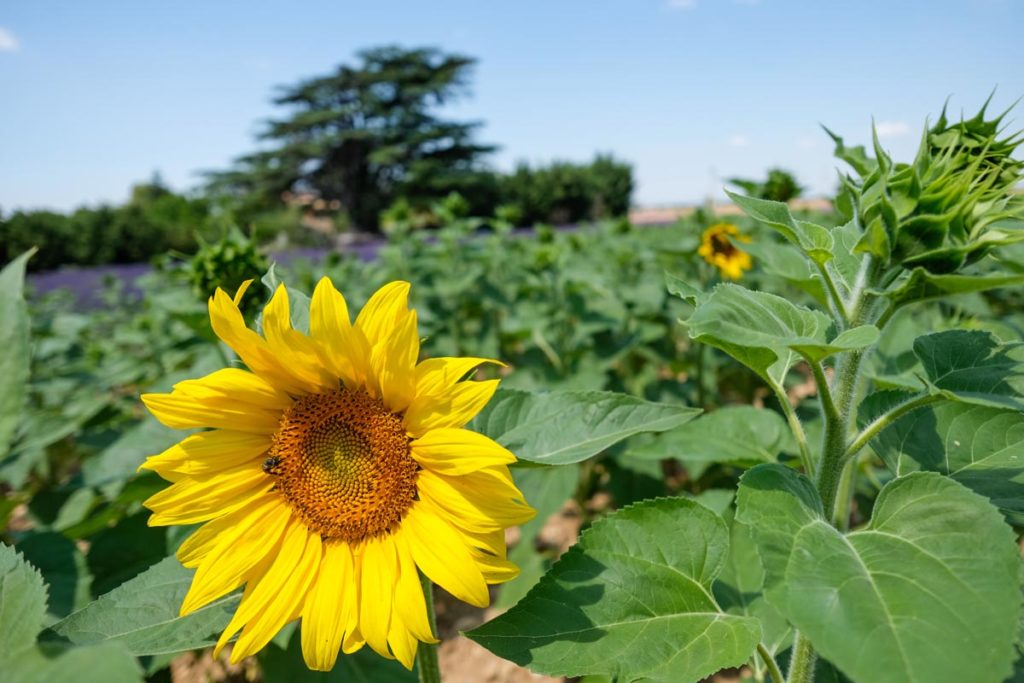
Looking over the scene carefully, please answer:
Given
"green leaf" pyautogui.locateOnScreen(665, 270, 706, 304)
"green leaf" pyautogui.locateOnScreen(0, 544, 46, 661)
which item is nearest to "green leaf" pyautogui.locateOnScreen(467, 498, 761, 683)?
"green leaf" pyautogui.locateOnScreen(665, 270, 706, 304)

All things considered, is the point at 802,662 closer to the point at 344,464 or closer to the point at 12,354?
the point at 344,464

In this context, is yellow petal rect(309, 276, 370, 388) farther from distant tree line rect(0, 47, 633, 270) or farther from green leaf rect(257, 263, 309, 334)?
distant tree line rect(0, 47, 633, 270)

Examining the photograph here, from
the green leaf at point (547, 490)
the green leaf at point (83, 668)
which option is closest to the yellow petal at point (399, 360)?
the green leaf at point (83, 668)

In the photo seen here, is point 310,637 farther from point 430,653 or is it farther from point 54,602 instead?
point 54,602

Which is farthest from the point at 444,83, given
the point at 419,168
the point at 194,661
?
the point at 194,661

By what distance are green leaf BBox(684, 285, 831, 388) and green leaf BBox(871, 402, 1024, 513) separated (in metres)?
0.28

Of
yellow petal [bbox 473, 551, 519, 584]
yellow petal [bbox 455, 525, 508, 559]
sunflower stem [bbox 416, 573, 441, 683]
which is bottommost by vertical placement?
sunflower stem [bbox 416, 573, 441, 683]

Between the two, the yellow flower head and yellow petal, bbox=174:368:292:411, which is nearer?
yellow petal, bbox=174:368:292:411

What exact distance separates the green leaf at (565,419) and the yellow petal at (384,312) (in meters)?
0.26

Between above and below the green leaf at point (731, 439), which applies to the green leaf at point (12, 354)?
above

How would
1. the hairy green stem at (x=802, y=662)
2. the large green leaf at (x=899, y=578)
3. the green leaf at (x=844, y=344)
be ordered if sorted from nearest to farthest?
the large green leaf at (x=899, y=578), the green leaf at (x=844, y=344), the hairy green stem at (x=802, y=662)

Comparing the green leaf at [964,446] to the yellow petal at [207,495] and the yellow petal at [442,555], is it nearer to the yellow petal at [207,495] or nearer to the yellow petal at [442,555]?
the yellow petal at [442,555]

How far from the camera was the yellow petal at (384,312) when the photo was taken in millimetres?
910

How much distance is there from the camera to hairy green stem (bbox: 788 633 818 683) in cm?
99
